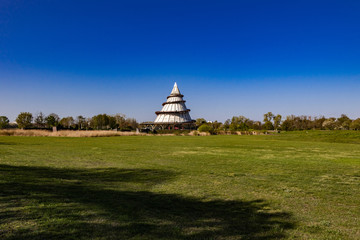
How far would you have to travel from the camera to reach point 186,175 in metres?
7.33

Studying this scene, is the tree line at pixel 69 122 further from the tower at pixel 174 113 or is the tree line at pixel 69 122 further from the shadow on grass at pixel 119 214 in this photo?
the shadow on grass at pixel 119 214

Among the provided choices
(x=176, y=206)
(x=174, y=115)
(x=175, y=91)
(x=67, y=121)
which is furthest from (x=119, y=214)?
(x=67, y=121)

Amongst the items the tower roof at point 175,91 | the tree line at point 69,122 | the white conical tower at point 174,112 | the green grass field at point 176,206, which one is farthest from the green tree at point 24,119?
the green grass field at point 176,206

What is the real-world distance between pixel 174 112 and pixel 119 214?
7564 centimetres

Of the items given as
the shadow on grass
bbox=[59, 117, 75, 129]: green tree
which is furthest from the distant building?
the shadow on grass

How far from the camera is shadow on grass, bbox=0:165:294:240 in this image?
9.67 ft

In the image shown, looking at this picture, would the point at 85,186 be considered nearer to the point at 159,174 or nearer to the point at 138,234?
the point at 159,174

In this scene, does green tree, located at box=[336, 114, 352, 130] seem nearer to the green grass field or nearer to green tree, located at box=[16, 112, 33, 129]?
the green grass field

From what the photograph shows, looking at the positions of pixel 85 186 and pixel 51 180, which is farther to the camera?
pixel 51 180

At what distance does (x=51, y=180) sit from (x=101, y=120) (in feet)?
289

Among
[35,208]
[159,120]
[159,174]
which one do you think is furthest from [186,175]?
[159,120]

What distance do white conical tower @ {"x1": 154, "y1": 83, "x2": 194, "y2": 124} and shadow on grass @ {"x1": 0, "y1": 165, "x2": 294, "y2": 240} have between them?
2848 inches

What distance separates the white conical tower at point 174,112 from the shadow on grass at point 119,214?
2848 inches

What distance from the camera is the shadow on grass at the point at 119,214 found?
116 inches
